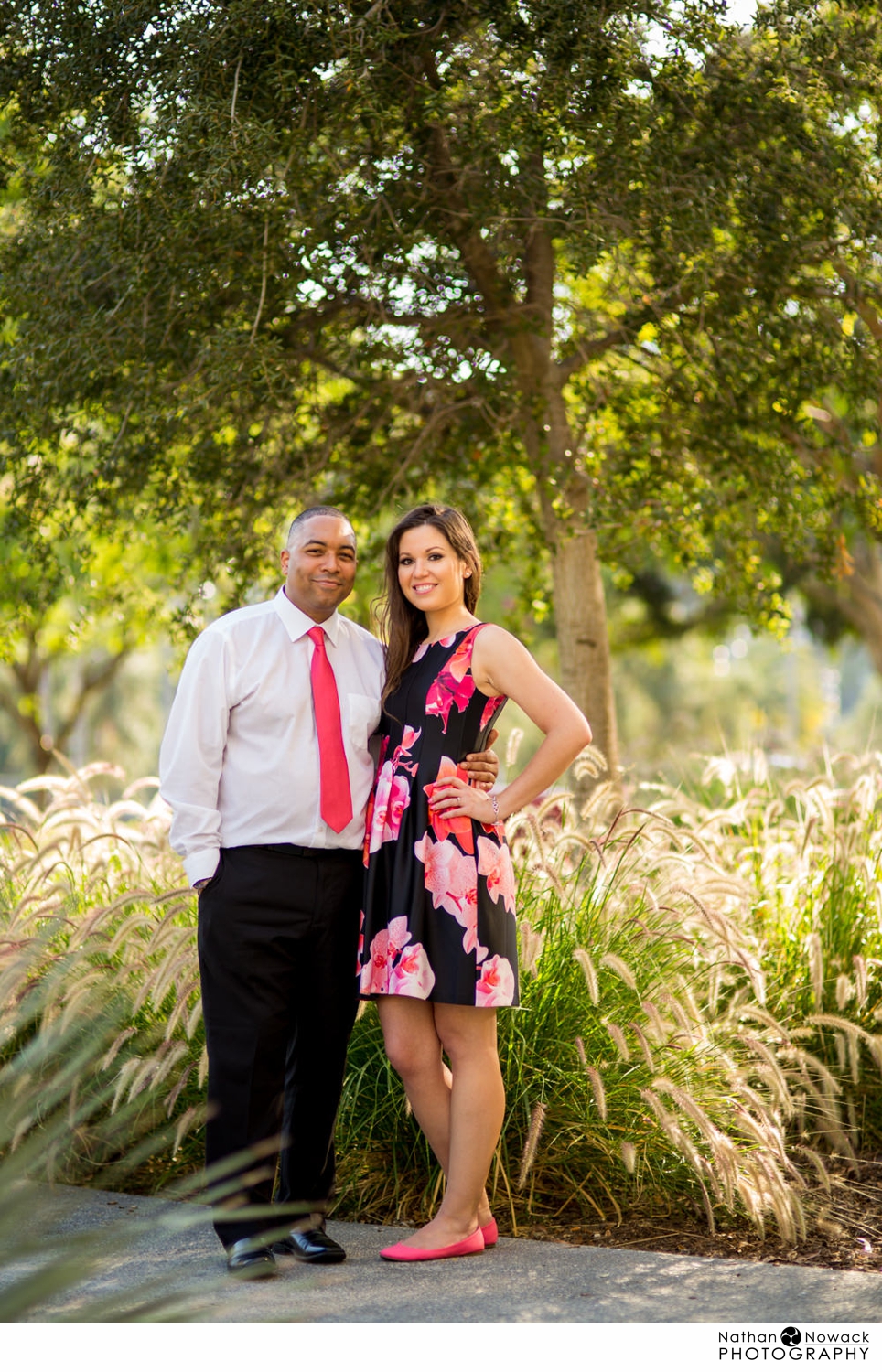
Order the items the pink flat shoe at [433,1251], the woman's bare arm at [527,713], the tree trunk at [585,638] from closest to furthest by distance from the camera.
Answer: the pink flat shoe at [433,1251]
the woman's bare arm at [527,713]
the tree trunk at [585,638]

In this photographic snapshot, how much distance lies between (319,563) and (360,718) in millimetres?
490

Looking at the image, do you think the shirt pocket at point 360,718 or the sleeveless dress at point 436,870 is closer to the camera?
the sleeveless dress at point 436,870

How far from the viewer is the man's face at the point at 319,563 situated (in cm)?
389

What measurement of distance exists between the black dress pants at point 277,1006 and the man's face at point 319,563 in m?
0.77

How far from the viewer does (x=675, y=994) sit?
181 inches

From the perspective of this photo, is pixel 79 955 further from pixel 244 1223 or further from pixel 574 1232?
pixel 574 1232

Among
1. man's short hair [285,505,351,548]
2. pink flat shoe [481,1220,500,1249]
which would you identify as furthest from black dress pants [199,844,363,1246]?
man's short hair [285,505,351,548]

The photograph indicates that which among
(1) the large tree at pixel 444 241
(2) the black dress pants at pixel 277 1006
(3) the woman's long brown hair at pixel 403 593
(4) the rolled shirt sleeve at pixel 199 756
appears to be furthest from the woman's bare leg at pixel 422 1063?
(1) the large tree at pixel 444 241

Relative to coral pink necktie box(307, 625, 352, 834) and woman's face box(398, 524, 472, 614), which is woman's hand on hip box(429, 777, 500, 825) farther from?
woman's face box(398, 524, 472, 614)

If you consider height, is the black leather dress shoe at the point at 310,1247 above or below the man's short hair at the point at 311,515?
below

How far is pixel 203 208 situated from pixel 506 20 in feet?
4.42

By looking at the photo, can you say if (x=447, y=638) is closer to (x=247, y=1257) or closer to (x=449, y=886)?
(x=449, y=886)

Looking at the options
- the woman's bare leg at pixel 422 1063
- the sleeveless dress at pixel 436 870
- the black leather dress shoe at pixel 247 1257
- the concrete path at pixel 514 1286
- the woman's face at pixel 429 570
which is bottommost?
the concrete path at pixel 514 1286

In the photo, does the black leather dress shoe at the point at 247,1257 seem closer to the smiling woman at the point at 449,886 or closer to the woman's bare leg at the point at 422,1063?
the smiling woman at the point at 449,886
